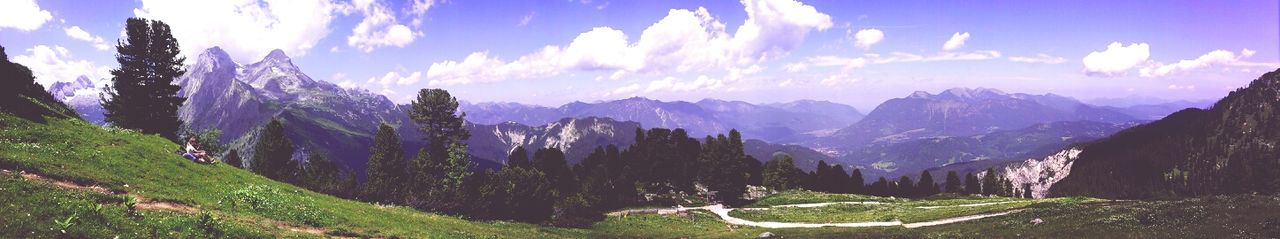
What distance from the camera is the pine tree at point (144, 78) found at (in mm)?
64938

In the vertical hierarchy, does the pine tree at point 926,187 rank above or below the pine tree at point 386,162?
below

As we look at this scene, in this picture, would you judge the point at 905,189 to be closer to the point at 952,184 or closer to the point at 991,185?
the point at 952,184

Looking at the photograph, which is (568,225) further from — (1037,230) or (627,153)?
(627,153)

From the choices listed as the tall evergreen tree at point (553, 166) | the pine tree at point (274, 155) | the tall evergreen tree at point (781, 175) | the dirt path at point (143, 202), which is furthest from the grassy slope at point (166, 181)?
the tall evergreen tree at point (781, 175)

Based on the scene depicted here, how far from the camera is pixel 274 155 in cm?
8931

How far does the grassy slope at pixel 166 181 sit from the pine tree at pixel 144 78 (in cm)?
3006

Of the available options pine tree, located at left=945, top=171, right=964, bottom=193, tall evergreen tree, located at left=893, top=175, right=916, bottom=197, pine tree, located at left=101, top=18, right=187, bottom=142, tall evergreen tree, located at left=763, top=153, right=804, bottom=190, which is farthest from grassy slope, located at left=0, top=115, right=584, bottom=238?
pine tree, located at left=945, top=171, right=964, bottom=193

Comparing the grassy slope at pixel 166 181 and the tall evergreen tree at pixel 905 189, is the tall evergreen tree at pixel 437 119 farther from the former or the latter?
the tall evergreen tree at pixel 905 189

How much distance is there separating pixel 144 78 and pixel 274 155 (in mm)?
24668

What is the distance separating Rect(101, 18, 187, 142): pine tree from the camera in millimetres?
64938

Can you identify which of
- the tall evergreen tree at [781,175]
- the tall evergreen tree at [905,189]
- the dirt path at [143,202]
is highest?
the dirt path at [143,202]

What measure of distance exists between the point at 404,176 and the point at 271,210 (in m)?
57.3

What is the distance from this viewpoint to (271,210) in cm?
2917

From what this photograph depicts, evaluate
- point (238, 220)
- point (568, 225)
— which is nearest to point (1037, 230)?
point (568, 225)
